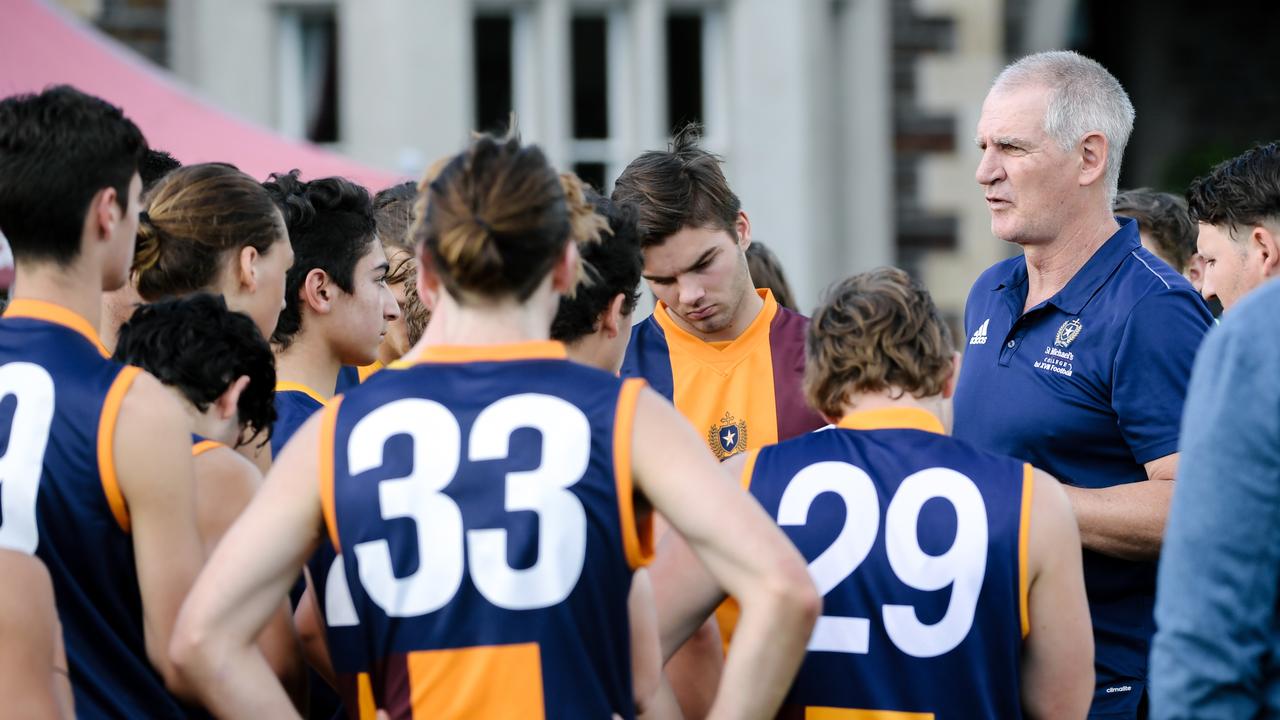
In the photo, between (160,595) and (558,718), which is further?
(160,595)

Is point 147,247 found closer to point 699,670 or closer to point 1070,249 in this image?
point 699,670

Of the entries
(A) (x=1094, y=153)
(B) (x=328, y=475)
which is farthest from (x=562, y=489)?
(A) (x=1094, y=153)

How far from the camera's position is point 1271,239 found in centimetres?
311

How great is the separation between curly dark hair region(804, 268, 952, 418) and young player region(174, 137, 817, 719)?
1.77ft

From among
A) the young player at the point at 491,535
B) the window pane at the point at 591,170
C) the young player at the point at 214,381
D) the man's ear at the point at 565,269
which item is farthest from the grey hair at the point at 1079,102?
the window pane at the point at 591,170

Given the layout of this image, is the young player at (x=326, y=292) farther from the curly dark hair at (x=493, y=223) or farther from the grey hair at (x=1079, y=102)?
the grey hair at (x=1079, y=102)

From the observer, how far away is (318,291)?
3.33 metres

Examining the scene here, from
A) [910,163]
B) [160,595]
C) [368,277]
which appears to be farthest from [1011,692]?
[910,163]

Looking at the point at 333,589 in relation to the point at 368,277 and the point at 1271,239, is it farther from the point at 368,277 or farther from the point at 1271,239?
the point at 1271,239

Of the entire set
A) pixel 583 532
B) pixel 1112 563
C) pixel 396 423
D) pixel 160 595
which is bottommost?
pixel 1112 563

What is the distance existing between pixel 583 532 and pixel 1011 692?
862mm

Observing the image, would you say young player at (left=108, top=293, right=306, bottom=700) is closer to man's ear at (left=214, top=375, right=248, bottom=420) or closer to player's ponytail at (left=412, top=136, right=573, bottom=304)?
man's ear at (left=214, top=375, right=248, bottom=420)

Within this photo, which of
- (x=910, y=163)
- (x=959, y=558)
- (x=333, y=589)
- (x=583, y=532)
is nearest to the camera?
(x=583, y=532)

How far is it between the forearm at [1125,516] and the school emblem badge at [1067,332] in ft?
1.18
